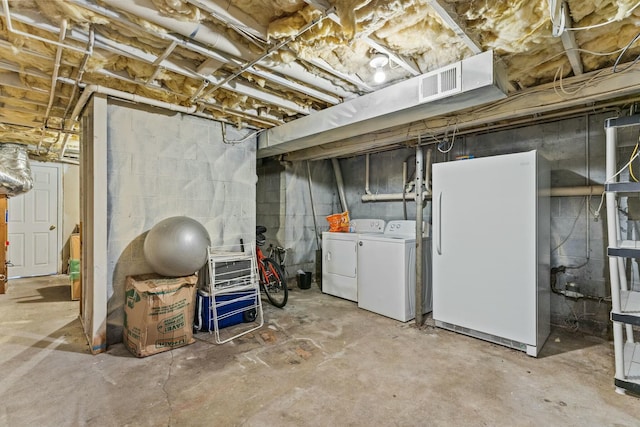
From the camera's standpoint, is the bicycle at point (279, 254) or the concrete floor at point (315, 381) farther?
the bicycle at point (279, 254)

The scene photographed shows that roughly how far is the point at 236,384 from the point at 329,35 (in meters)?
2.38

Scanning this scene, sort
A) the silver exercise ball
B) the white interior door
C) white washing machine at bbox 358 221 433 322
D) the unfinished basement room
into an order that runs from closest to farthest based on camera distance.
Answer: the unfinished basement room, the silver exercise ball, white washing machine at bbox 358 221 433 322, the white interior door

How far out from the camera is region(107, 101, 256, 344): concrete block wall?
288 centimetres

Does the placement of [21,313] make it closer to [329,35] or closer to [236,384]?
[236,384]

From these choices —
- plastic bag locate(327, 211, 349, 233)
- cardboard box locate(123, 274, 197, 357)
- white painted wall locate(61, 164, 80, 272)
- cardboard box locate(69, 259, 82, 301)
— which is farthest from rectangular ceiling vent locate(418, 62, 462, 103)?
white painted wall locate(61, 164, 80, 272)

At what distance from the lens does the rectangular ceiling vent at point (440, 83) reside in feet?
6.83

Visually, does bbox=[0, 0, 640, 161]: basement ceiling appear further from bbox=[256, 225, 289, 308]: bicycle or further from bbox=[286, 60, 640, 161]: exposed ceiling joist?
bbox=[256, 225, 289, 308]: bicycle

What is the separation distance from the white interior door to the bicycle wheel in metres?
4.54

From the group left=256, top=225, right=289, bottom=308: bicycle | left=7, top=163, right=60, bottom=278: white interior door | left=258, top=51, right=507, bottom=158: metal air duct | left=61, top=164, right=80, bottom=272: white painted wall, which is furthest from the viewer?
left=61, top=164, right=80, bottom=272: white painted wall

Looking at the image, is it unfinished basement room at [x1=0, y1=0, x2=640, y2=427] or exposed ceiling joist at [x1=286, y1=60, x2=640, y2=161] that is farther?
exposed ceiling joist at [x1=286, y1=60, x2=640, y2=161]

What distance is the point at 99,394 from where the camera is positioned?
2.07 meters

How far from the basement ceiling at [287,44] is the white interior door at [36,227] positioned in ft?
11.6

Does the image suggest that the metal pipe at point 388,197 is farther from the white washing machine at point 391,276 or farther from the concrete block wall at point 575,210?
the concrete block wall at point 575,210

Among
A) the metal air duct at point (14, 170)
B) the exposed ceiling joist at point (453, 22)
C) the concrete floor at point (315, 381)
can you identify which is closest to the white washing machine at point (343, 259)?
the concrete floor at point (315, 381)
